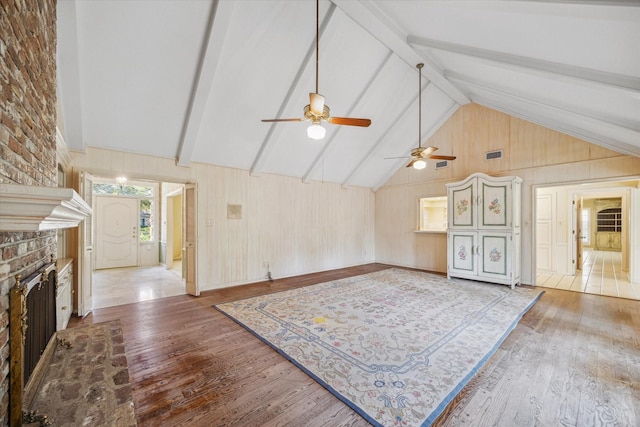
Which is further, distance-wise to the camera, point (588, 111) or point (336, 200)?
point (336, 200)

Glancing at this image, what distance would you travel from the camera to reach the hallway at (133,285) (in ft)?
14.6

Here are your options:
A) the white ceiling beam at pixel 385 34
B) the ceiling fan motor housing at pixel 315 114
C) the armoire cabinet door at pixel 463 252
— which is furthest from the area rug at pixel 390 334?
the white ceiling beam at pixel 385 34

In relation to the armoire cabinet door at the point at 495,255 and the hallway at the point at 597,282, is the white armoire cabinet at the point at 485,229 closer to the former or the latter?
the armoire cabinet door at the point at 495,255

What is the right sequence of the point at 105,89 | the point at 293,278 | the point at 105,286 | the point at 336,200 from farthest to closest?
the point at 336,200 < the point at 293,278 < the point at 105,286 < the point at 105,89

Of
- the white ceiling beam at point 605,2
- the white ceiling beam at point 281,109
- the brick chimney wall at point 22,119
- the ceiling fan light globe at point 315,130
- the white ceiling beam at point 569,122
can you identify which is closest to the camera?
the brick chimney wall at point 22,119

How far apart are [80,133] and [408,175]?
22.2 ft

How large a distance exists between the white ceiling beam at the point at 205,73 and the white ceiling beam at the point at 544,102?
3835 mm

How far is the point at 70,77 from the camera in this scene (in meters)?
2.93

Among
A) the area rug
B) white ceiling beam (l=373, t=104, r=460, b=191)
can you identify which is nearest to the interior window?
white ceiling beam (l=373, t=104, r=460, b=191)

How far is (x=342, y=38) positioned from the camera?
373cm

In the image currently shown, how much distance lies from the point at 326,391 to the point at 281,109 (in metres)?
3.89

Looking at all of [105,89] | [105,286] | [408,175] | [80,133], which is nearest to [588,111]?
[408,175]

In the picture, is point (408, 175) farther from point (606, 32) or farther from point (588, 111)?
point (606, 32)

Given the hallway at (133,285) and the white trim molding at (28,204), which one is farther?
the hallway at (133,285)
